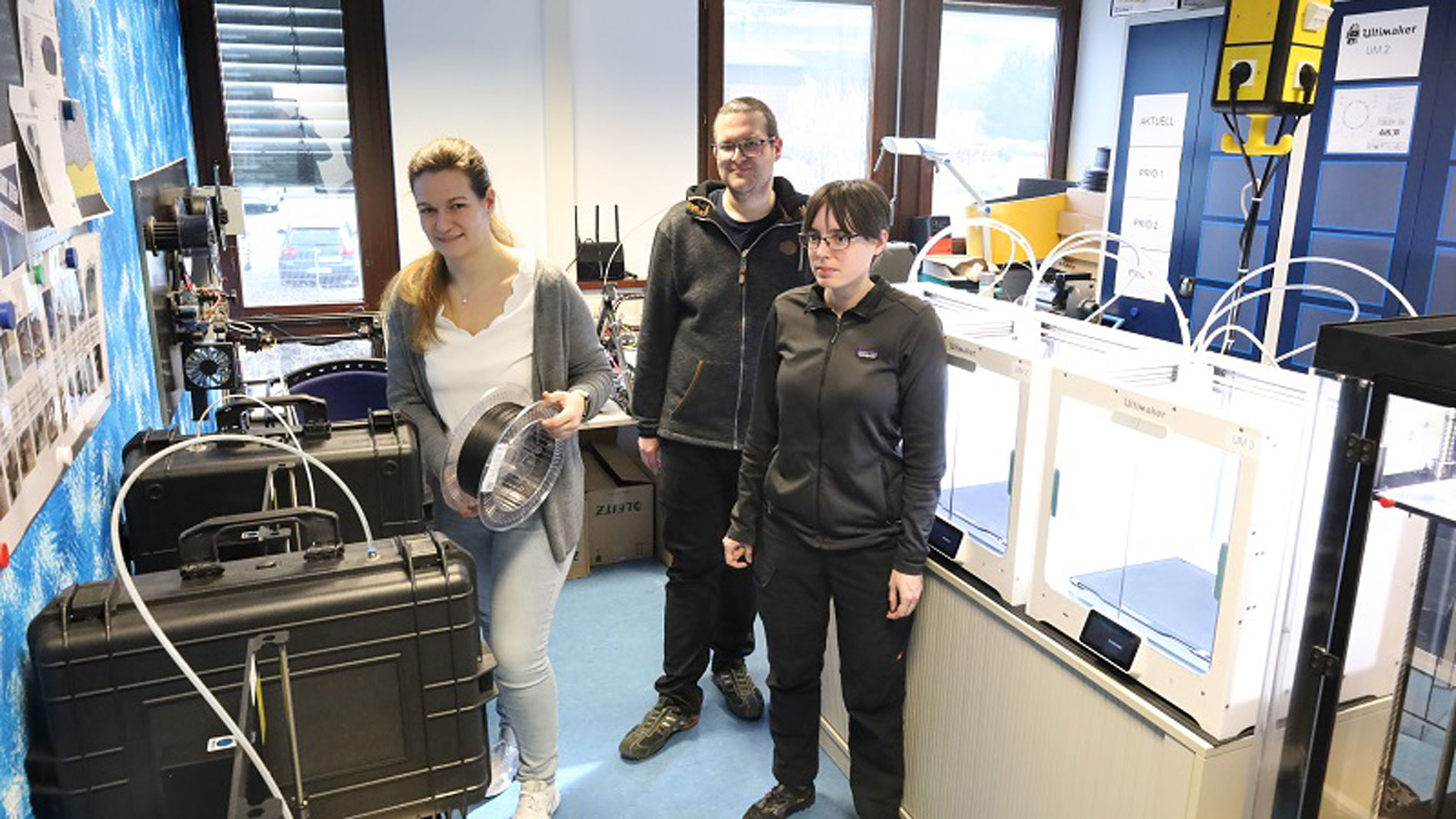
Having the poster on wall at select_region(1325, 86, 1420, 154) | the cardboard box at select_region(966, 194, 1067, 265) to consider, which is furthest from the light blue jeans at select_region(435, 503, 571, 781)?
the cardboard box at select_region(966, 194, 1067, 265)

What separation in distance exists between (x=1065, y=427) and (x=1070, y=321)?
451 mm

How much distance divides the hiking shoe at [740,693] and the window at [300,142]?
87.8 inches

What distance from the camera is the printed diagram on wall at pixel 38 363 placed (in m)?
1.04

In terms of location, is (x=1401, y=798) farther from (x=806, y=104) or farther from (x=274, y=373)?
(x=806, y=104)

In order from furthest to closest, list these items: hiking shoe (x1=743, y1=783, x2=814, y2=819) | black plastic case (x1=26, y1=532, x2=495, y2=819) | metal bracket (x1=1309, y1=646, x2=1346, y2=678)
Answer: hiking shoe (x1=743, y1=783, x2=814, y2=819) < metal bracket (x1=1309, y1=646, x2=1346, y2=678) < black plastic case (x1=26, y1=532, x2=495, y2=819)

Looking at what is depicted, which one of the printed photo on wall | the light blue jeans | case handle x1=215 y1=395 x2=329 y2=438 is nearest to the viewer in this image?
the printed photo on wall

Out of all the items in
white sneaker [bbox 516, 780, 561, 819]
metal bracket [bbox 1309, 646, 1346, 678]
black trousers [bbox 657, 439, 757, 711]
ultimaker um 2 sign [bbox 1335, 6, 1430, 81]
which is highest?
ultimaker um 2 sign [bbox 1335, 6, 1430, 81]

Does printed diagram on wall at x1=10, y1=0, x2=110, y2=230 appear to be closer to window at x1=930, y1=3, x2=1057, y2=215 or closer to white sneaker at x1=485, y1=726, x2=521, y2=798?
white sneaker at x1=485, y1=726, x2=521, y2=798

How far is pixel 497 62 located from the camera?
384 cm

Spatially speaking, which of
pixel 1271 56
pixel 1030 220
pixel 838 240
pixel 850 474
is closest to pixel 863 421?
pixel 850 474

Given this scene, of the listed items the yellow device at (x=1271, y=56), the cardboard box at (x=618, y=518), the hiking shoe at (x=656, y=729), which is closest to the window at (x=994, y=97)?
the cardboard box at (x=618, y=518)

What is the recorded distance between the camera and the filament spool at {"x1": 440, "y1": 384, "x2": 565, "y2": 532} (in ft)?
5.24

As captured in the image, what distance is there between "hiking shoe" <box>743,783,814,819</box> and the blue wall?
1.42 m

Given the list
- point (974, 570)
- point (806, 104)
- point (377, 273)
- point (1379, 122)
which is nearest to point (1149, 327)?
point (1379, 122)
